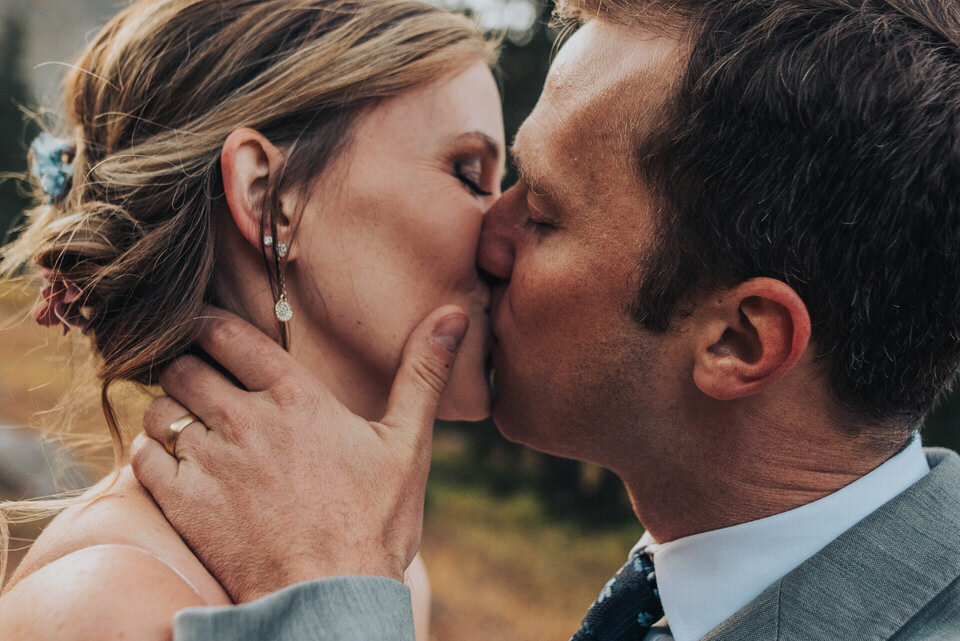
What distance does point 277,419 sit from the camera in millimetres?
2262

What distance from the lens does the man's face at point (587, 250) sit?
2.36 m

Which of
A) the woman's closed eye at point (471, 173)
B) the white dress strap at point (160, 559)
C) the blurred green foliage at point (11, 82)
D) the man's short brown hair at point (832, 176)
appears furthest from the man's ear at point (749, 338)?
the blurred green foliage at point (11, 82)

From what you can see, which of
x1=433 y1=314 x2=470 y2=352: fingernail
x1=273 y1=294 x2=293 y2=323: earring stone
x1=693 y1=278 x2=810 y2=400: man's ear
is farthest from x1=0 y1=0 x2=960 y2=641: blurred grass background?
x1=693 y1=278 x2=810 y2=400: man's ear

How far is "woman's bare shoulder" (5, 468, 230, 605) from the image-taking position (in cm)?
205

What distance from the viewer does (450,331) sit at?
8.76 ft

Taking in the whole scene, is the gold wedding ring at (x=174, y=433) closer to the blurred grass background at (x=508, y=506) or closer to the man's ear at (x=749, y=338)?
the man's ear at (x=749, y=338)

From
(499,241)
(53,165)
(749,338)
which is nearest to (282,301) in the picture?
(499,241)

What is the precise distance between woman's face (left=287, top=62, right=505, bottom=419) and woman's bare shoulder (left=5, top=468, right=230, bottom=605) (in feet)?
2.25

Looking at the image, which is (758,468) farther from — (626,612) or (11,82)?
(11,82)

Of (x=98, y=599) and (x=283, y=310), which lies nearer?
(x=98, y=599)

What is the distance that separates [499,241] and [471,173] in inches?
11.0

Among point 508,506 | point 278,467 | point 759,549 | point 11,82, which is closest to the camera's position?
point 278,467

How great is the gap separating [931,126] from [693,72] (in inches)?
23.7

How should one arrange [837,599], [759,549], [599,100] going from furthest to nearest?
[599,100] → [759,549] → [837,599]
